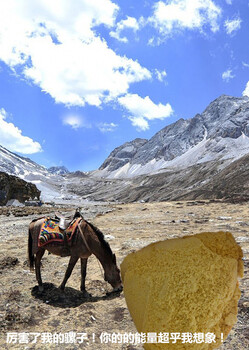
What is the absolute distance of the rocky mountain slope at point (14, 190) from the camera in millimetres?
57575

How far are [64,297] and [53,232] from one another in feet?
6.82

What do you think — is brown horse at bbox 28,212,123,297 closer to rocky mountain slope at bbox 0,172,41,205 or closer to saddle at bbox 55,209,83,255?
saddle at bbox 55,209,83,255

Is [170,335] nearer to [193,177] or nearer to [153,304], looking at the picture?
[153,304]

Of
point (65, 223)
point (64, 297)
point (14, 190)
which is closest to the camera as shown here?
point (64, 297)

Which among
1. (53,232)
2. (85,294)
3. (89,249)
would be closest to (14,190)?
(53,232)

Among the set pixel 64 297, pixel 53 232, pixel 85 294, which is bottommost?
pixel 64 297

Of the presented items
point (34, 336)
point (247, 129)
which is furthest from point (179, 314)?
point (247, 129)

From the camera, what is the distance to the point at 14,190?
210ft

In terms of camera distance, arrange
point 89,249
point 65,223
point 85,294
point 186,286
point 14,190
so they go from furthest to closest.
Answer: point 14,190, point 65,223, point 85,294, point 89,249, point 186,286

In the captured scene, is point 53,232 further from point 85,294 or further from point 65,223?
point 85,294

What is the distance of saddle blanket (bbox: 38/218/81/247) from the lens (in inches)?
298

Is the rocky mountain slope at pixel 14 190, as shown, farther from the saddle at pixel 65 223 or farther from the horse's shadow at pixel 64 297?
the horse's shadow at pixel 64 297

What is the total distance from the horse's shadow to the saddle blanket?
1.54 metres

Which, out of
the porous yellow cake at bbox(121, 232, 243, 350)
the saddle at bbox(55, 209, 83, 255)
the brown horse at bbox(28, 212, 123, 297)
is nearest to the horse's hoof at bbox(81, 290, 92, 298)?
the brown horse at bbox(28, 212, 123, 297)
